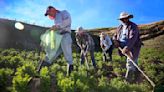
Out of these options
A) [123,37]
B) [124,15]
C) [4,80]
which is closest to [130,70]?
[123,37]

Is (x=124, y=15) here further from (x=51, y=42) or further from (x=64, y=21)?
(x=51, y=42)

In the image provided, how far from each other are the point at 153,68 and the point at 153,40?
2351 centimetres

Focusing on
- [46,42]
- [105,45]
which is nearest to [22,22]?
[105,45]

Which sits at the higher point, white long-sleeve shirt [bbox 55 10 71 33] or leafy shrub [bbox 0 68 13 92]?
white long-sleeve shirt [bbox 55 10 71 33]

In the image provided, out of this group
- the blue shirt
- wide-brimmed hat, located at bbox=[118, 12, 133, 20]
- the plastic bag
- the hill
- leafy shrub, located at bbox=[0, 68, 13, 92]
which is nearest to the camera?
leafy shrub, located at bbox=[0, 68, 13, 92]

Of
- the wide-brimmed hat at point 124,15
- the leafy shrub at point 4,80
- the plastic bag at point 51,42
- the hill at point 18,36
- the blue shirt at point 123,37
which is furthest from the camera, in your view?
the hill at point 18,36

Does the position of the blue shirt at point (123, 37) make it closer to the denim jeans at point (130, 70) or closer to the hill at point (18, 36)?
the denim jeans at point (130, 70)

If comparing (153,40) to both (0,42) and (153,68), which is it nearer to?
(0,42)

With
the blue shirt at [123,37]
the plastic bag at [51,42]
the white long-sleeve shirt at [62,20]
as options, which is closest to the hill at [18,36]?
the plastic bag at [51,42]

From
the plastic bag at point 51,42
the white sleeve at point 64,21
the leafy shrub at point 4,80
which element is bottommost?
the leafy shrub at point 4,80

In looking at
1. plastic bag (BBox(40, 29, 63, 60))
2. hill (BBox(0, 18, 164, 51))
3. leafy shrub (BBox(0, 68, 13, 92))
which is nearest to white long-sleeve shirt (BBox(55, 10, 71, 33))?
plastic bag (BBox(40, 29, 63, 60))

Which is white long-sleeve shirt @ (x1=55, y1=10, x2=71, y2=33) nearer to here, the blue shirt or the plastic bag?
the plastic bag

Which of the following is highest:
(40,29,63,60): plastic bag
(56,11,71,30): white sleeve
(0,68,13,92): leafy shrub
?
(56,11,71,30): white sleeve

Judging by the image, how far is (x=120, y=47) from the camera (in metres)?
8.09
